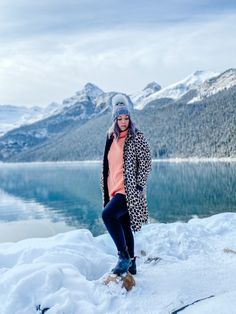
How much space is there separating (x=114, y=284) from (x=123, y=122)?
6.53 feet

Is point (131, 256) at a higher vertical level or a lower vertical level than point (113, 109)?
lower

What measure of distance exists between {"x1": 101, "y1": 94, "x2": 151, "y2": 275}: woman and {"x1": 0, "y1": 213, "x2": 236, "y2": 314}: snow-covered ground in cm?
53

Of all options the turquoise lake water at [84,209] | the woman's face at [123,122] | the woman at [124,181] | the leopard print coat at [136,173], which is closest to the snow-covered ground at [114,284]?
the woman at [124,181]

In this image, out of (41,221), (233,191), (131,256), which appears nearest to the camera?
(131,256)

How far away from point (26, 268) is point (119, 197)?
1.41 metres

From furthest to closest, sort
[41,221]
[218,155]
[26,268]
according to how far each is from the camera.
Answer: [218,155] → [41,221] → [26,268]

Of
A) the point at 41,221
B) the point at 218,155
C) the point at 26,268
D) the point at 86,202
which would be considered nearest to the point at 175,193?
the point at 86,202

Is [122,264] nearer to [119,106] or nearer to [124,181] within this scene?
[124,181]

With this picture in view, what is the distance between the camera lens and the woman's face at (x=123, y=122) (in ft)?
18.1

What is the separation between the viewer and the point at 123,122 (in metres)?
5.52

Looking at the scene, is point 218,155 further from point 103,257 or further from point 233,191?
point 103,257

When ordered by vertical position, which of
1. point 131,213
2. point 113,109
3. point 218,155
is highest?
point 113,109

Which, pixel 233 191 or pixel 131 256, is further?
pixel 233 191

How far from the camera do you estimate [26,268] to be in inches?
204
